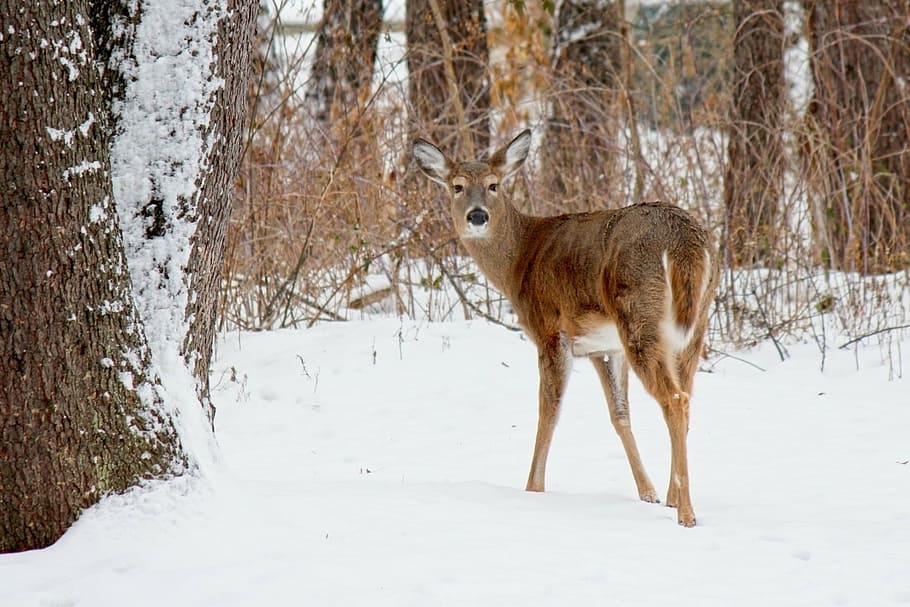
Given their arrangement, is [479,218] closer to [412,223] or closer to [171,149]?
[171,149]

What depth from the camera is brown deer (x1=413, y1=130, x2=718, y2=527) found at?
493 centimetres

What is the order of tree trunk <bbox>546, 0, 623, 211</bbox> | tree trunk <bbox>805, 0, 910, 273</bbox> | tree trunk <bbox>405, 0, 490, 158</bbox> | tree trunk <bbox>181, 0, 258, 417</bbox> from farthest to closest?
tree trunk <bbox>405, 0, 490, 158</bbox> < tree trunk <bbox>546, 0, 623, 211</bbox> < tree trunk <bbox>805, 0, 910, 273</bbox> < tree trunk <bbox>181, 0, 258, 417</bbox>

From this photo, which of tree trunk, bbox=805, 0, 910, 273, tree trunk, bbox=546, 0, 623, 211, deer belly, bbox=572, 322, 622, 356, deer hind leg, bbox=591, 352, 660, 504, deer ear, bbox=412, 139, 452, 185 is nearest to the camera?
deer belly, bbox=572, 322, 622, 356

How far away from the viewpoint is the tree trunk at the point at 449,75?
988cm

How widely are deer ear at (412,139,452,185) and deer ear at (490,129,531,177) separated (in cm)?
29

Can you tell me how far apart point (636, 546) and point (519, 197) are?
629 centimetres

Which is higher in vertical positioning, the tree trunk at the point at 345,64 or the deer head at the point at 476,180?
the tree trunk at the point at 345,64

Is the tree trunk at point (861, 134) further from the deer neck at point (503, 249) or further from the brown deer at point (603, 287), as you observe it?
the brown deer at point (603, 287)

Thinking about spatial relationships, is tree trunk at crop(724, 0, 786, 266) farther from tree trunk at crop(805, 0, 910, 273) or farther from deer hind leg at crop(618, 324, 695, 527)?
deer hind leg at crop(618, 324, 695, 527)

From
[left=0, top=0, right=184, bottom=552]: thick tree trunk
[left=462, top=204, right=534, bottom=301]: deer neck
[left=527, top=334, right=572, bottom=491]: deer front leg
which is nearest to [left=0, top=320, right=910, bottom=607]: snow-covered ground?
[left=0, top=0, right=184, bottom=552]: thick tree trunk

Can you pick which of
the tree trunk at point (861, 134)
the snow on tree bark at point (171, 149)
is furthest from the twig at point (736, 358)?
the snow on tree bark at point (171, 149)

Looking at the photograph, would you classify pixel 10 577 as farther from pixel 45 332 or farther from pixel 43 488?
pixel 45 332

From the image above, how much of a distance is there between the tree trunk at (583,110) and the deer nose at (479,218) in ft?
7.16

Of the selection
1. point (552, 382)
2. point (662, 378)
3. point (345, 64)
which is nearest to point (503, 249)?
point (552, 382)
